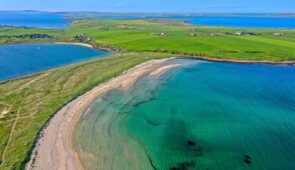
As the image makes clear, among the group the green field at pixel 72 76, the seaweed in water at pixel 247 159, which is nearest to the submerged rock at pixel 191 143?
the seaweed in water at pixel 247 159

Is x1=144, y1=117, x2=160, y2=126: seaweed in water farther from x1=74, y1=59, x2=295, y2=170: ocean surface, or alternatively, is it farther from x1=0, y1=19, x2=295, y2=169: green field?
x1=0, y1=19, x2=295, y2=169: green field

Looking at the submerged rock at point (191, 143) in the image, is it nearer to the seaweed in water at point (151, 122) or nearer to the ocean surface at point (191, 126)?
the ocean surface at point (191, 126)

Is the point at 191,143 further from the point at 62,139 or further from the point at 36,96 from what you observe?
the point at 36,96

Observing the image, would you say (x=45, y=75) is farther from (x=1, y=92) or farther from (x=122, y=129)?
(x=122, y=129)

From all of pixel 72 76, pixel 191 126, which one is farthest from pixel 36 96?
pixel 191 126

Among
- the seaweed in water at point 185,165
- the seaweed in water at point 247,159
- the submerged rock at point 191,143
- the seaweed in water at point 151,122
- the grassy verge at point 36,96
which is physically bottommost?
the seaweed in water at point 185,165

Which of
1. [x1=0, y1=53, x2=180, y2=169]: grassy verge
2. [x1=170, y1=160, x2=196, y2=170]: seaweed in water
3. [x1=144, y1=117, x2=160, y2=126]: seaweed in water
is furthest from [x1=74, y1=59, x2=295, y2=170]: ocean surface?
[x1=0, y1=53, x2=180, y2=169]: grassy verge

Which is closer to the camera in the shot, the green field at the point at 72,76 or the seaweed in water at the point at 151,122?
the green field at the point at 72,76
